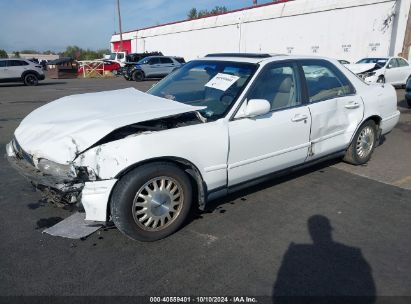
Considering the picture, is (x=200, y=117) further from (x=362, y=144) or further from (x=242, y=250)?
(x=362, y=144)

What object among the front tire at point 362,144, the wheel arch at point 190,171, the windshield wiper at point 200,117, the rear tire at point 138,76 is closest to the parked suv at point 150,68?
the rear tire at point 138,76

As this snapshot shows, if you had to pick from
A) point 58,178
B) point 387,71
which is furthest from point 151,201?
point 387,71

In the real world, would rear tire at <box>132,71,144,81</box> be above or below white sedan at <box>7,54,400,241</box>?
above

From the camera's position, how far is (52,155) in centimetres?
293

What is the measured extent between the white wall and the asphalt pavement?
19099 mm

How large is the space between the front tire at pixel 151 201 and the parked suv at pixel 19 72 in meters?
20.0

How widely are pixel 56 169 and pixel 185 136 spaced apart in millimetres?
1123

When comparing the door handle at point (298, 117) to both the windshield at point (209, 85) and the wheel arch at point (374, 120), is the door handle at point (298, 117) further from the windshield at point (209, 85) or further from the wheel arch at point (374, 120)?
the wheel arch at point (374, 120)

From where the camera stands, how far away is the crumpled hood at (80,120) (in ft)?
9.50

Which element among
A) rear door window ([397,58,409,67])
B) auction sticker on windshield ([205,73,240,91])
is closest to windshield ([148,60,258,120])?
auction sticker on windshield ([205,73,240,91])

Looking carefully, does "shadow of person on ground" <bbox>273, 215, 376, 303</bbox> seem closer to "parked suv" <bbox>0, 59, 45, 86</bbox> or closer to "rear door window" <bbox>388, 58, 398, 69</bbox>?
"rear door window" <bbox>388, 58, 398, 69</bbox>

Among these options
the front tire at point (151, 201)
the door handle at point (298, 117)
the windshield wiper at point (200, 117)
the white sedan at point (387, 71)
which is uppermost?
the white sedan at point (387, 71)

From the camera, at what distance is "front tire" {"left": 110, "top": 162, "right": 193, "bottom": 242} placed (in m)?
2.88

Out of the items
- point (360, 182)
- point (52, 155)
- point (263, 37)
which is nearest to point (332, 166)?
point (360, 182)
